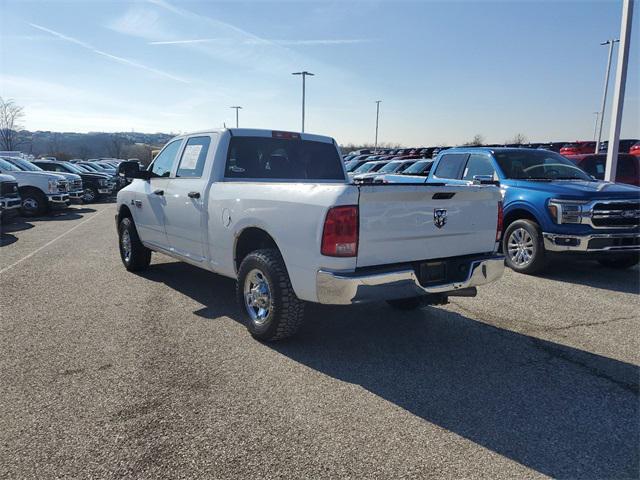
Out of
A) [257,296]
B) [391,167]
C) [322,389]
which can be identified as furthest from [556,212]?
[391,167]

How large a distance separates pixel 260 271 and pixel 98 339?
5.50 ft

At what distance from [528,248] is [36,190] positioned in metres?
14.9

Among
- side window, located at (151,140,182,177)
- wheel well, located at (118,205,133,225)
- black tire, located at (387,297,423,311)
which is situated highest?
side window, located at (151,140,182,177)

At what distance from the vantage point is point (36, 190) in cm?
1520

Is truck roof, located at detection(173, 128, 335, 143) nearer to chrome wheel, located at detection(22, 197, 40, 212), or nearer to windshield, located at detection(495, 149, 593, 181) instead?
windshield, located at detection(495, 149, 593, 181)

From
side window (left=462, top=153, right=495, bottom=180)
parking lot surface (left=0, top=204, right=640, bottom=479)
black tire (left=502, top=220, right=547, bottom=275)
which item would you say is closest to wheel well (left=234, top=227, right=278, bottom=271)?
parking lot surface (left=0, top=204, right=640, bottom=479)

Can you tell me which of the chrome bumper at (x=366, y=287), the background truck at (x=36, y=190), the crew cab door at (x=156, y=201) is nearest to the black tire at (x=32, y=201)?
the background truck at (x=36, y=190)

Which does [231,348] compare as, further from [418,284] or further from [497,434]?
[497,434]

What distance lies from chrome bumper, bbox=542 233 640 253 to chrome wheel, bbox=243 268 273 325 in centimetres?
456

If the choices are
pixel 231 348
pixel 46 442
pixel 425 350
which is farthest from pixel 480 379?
pixel 46 442

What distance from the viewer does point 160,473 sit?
8.05ft

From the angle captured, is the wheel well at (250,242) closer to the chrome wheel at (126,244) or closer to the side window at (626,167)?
the chrome wheel at (126,244)

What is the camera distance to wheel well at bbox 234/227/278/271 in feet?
14.3

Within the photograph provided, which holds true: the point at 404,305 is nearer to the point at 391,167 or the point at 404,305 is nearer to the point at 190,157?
the point at 190,157
